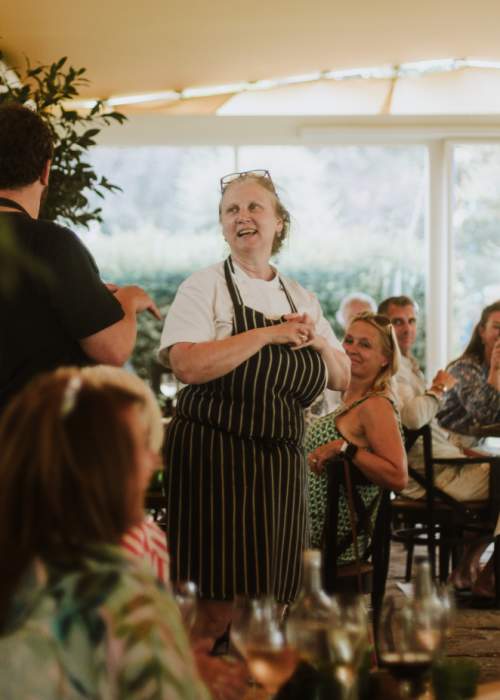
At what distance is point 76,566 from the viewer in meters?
1.18

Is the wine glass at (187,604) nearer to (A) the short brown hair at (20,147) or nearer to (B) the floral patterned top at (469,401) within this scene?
(A) the short brown hair at (20,147)

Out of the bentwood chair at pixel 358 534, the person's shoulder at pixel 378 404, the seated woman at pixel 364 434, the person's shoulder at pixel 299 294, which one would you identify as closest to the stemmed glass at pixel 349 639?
the person's shoulder at pixel 299 294

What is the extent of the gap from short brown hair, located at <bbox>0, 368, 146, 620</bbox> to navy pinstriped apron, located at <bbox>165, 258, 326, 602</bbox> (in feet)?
5.34

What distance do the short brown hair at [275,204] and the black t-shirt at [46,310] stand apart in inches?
29.3

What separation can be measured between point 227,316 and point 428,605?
137 centimetres

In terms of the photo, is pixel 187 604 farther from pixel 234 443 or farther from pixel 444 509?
pixel 444 509

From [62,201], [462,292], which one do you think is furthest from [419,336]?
[62,201]

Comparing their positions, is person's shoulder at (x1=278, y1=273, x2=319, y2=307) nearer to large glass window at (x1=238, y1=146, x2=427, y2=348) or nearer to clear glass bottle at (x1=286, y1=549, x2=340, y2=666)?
clear glass bottle at (x1=286, y1=549, x2=340, y2=666)

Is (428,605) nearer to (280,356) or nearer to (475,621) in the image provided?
(280,356)

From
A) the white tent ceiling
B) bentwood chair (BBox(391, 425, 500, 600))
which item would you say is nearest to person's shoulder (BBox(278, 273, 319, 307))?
bentwood chair (BBox(391, 425, 500, 600))

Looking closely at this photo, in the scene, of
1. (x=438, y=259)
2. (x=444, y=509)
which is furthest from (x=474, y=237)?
(x=444, y=509)

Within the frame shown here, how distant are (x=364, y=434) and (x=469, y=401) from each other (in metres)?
1.83

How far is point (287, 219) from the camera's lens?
3166mm

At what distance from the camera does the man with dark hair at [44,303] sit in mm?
2350
